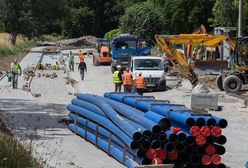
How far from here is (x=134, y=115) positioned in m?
14.7

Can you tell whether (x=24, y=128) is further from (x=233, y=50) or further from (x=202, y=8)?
(x=202, y=8)

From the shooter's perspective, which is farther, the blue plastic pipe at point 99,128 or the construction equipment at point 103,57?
the construction equipment at point 103,57

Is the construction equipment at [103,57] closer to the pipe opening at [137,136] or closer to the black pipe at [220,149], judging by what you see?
the black pipe at [220,149]

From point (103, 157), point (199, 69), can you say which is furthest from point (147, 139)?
point (199, 69)

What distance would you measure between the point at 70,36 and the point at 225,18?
52407mm

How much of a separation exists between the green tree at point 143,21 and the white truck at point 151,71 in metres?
34.9

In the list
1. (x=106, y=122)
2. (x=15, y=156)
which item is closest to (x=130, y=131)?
(x=106, y=122)

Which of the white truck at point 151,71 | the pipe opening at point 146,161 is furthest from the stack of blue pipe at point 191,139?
the white truck at point 151,71

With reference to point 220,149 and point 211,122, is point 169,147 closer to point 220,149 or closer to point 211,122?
point 211,122

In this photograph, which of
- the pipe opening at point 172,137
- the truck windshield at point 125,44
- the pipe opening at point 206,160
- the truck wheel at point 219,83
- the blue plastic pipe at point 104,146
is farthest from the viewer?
the truck windshield at point 125,44

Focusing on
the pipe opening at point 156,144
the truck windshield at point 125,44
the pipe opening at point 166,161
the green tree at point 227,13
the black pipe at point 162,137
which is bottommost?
the pipe opening at point 166,161

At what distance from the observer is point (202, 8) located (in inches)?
3374

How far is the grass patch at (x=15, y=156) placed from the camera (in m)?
9.21

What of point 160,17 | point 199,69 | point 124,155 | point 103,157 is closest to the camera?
point 124,155
